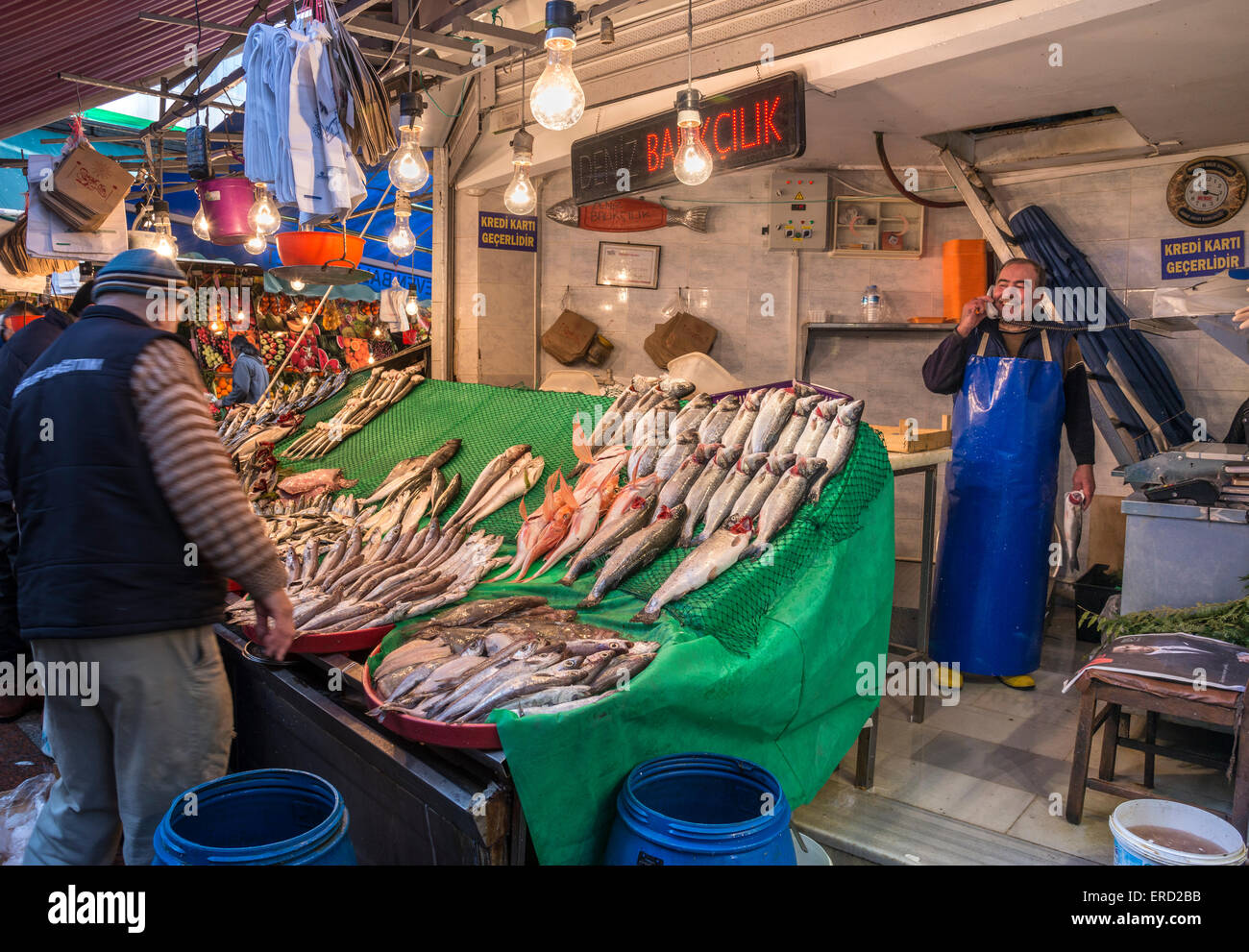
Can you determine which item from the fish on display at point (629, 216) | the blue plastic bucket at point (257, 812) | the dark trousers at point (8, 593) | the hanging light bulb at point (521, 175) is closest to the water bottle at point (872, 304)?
the fish on display at point (629, 216)

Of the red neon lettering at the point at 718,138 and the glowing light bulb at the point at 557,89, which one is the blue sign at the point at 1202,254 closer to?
the red neon lettering at the point at 718,138

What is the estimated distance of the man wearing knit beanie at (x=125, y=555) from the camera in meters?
2.51

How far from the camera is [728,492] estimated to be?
12.0 ft

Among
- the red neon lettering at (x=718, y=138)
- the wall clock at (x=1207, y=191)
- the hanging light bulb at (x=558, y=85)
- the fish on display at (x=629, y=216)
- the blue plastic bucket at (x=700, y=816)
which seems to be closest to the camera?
the blue plastic bucket at (x=700, y=816)

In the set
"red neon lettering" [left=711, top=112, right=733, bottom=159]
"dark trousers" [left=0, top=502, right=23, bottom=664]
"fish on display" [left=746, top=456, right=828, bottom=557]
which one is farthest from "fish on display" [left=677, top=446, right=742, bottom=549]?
"dark trousers" [left=0, top=502, right=23, bottom=664]

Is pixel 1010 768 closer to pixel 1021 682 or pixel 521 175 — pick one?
pixel 1021 682

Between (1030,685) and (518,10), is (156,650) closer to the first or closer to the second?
(1030,685)

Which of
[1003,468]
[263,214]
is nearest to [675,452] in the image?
[1003,468]

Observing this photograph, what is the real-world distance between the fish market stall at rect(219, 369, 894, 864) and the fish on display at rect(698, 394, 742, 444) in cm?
1

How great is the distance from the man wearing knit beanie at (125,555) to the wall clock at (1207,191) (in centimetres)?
760

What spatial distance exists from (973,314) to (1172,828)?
3368 millimetres

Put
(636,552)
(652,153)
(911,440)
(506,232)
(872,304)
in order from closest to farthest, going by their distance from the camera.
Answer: (636,552) → (911,440) → (652,153) → (872,304) → (506,232)

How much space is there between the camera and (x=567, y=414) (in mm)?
4918

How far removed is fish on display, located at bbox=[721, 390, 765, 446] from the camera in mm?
4008
